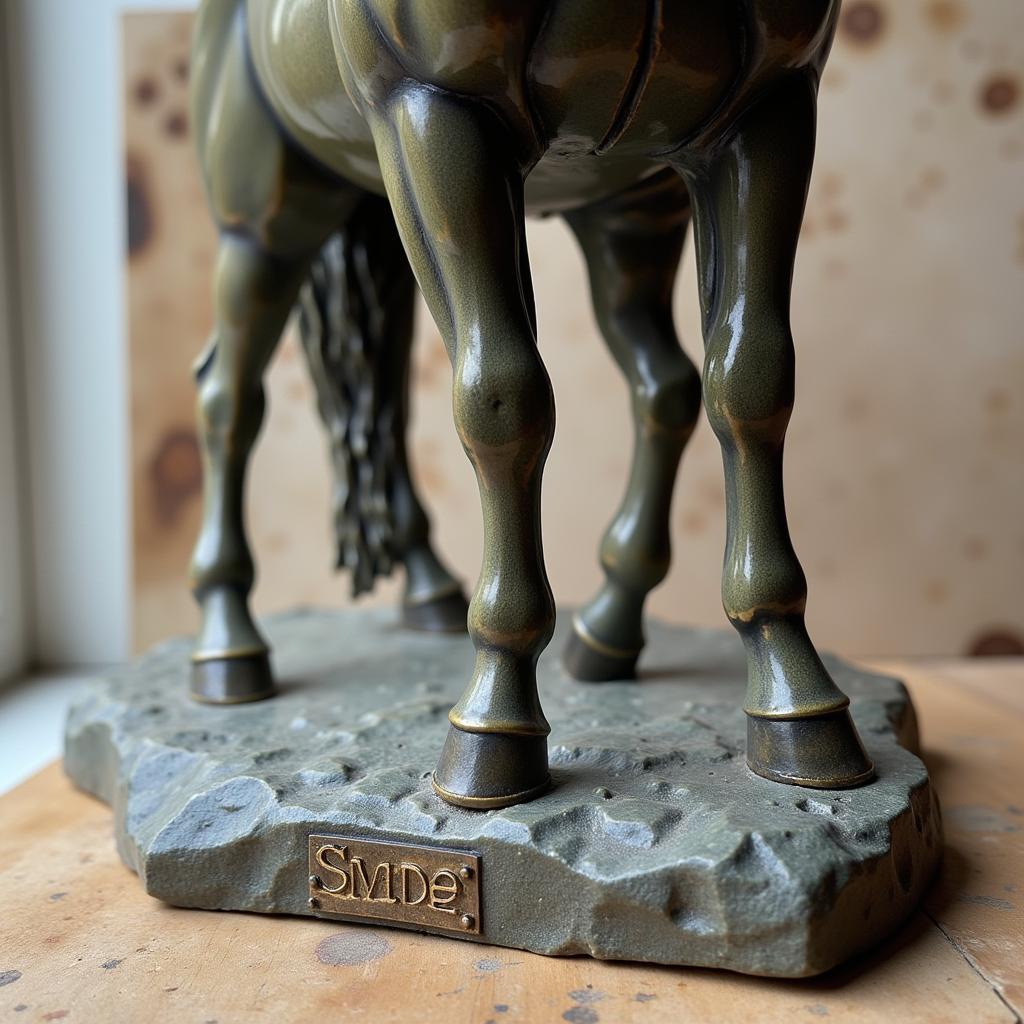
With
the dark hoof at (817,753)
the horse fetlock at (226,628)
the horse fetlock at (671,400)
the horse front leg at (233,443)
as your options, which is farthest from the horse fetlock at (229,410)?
the dark hoof at (817,753)

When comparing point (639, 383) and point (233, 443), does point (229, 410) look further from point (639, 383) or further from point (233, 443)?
point (639, 383)

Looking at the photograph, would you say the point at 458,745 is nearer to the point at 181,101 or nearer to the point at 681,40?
the point at 681,40

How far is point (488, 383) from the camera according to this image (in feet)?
2.36

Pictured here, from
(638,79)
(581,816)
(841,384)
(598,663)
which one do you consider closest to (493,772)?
(581,816)

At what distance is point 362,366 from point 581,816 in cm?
67

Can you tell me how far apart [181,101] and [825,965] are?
4.82ft

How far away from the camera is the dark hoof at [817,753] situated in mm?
746

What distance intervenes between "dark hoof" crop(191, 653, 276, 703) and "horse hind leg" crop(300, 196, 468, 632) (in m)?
0.28

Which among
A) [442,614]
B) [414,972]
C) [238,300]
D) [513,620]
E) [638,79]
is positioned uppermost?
[638,79]

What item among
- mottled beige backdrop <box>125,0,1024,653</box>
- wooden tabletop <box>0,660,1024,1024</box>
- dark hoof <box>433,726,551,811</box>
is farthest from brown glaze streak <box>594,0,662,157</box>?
mottled beige backdrop <box>125,0,1024,653</box>

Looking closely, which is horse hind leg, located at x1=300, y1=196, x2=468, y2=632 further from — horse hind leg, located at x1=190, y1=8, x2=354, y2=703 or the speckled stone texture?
the speckled stone texture

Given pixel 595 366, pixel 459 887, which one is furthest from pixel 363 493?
pixel 459 887

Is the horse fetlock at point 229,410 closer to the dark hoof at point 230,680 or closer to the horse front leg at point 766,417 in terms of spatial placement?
the dark hoof at point 230,680

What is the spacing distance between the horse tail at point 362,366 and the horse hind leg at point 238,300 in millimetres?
145
